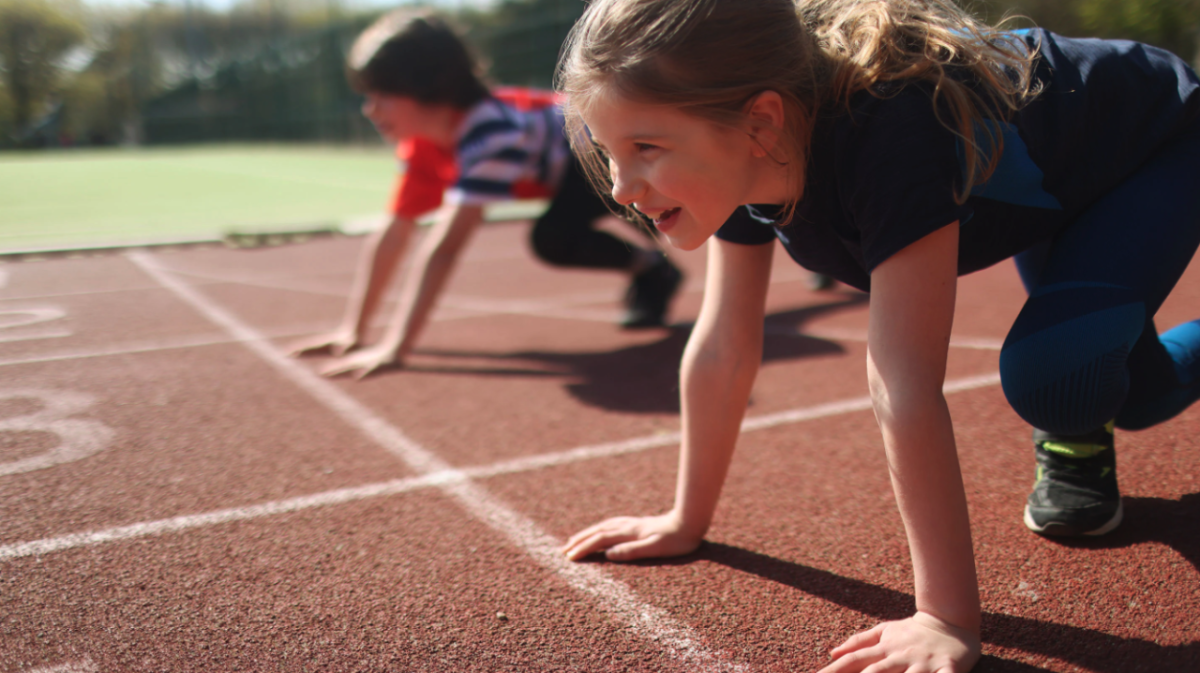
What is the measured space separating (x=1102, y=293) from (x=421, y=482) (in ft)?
5.76

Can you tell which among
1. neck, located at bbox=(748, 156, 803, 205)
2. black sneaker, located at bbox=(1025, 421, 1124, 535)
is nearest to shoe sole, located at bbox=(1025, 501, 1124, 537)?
black sneaker, located at bbox=(1025, 421, 1124, 535)

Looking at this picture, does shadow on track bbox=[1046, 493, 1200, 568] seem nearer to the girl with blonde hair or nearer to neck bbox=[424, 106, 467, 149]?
the girl with blonde hair

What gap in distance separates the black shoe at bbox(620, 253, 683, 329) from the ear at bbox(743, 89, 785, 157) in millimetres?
3003

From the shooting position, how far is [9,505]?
2.37 metres

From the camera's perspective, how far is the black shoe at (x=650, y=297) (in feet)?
14.9

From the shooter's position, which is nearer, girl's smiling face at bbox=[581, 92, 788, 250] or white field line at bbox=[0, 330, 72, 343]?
girl's smiling face at bbox=[581, 92, 788, 250]

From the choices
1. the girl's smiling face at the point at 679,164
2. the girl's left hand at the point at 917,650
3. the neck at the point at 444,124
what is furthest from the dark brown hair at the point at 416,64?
the girl's left hand at the point at 917,650

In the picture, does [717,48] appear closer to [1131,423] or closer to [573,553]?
[573,553]

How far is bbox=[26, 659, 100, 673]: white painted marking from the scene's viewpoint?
159cm

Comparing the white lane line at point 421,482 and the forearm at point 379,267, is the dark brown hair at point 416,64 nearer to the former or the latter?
the forearm at point 379,267

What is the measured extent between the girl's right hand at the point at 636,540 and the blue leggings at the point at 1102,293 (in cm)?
74

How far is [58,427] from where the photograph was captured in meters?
3.05

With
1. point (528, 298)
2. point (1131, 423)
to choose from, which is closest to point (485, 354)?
point (528, 298)

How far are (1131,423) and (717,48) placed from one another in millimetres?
1382
